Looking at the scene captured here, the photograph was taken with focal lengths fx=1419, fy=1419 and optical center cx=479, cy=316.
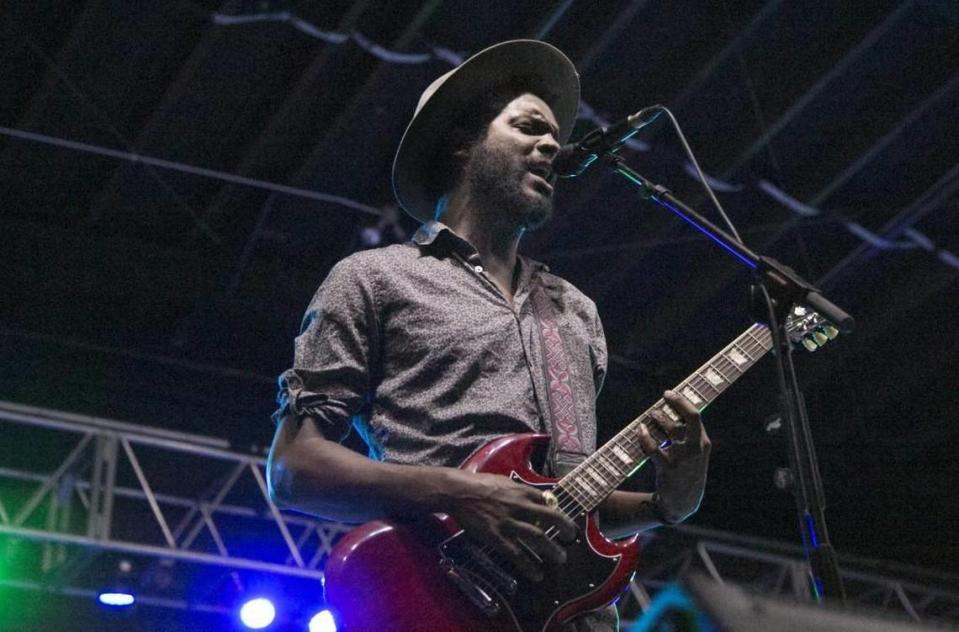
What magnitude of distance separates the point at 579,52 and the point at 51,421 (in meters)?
3.88

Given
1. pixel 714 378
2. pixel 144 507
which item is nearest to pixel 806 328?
pixel 714 378

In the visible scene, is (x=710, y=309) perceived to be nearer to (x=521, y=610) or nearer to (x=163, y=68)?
(x=163, y=68)

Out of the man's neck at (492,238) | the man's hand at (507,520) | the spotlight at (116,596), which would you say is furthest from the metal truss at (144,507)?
the man's hand at (507,520)

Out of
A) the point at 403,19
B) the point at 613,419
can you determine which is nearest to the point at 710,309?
the point at 613,419

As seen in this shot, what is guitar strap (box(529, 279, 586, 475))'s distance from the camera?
3.41m

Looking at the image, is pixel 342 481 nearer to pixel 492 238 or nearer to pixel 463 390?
pixel 463 390

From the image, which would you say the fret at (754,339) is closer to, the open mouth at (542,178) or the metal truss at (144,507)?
the open mouth at (542,178)

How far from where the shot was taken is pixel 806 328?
362 centimetres

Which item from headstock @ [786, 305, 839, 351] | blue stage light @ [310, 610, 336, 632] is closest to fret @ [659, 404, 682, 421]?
headstock @ [786, 305, 839, 351]

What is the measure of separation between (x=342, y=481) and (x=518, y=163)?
1.25 m

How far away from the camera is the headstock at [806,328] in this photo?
11.8 feet

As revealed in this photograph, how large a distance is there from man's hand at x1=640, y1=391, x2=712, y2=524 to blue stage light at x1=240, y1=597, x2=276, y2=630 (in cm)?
640

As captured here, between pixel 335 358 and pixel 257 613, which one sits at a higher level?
pixel 257 613

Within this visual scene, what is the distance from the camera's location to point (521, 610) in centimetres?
310
